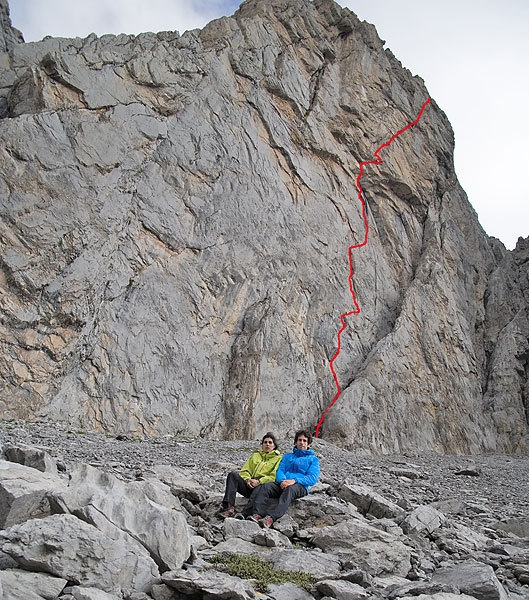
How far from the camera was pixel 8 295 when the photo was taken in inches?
923

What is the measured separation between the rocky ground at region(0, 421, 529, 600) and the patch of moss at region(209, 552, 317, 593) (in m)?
0.25

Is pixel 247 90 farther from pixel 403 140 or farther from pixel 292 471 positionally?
pixel 292 471

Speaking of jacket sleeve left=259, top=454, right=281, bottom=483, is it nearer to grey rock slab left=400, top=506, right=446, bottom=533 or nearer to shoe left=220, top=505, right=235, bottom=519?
shoe left=220, top=505, right=235, bottom=519

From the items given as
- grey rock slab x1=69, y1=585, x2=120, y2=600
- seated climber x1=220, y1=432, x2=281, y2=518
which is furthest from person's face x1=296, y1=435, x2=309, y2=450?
grey rock slab x1=69, y1=585, x2=120, y2=600

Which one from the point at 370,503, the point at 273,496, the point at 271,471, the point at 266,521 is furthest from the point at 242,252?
the point at 266,521

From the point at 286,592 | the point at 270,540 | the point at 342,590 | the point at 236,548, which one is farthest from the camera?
the point at 270,540

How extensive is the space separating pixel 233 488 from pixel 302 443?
5.09 ft

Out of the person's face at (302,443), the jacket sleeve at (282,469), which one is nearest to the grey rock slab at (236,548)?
the jacket sleeve at (282,469)

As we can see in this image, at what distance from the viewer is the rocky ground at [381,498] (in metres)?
8.21

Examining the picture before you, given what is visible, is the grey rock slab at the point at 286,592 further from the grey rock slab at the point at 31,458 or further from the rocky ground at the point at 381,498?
the grey rock slab at the point at 31,458

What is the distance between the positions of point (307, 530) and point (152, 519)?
10.3ft

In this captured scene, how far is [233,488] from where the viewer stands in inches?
395

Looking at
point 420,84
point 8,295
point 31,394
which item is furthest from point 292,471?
point 420,84

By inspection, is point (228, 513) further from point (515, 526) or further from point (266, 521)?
point (515, 526)
